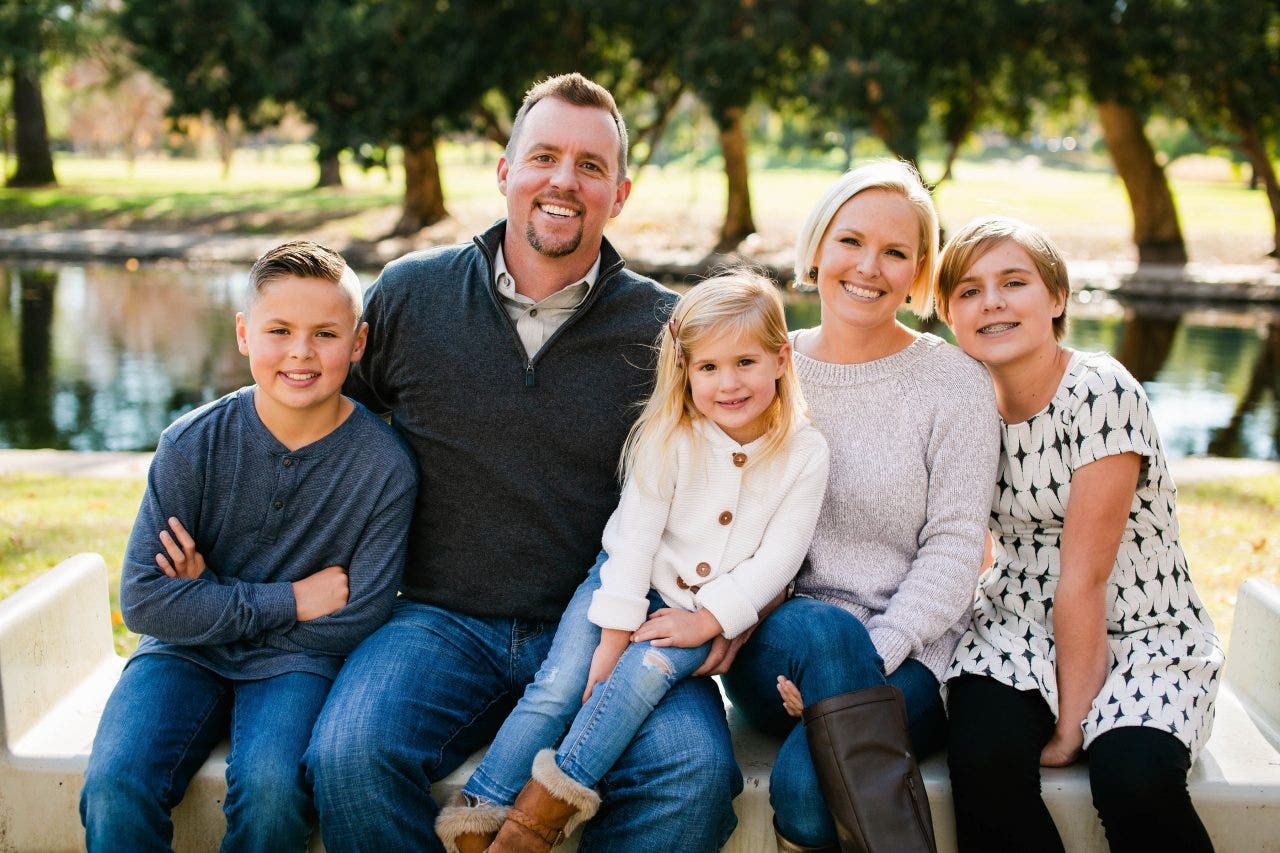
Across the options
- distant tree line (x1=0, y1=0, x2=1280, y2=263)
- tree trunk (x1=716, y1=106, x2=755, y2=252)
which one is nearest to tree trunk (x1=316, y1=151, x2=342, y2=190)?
distant tree line (x1=0, y1=0, x2=1280, y2=263)

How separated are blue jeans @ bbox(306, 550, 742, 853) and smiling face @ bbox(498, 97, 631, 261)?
1.10m

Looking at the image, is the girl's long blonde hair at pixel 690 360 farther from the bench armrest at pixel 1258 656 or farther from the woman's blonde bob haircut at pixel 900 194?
the bench armrest at pixel 1258 656

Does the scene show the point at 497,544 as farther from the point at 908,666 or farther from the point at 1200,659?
the point at 1200,659

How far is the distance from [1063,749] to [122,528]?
4.34 m

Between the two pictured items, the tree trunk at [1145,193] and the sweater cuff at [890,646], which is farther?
the tree trunk at [1145,193]

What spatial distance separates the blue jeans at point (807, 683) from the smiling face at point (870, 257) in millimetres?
746

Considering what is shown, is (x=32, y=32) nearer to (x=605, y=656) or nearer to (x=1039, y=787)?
(x=605, y=656)

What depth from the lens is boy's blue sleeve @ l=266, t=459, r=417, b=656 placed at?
283cm

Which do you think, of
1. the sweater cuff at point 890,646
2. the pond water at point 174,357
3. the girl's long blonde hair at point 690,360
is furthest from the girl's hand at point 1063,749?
the pond water at point 174,357

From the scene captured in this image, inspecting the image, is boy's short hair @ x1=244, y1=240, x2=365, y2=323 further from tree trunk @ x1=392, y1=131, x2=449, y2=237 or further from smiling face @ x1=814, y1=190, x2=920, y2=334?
tree trunk @ x1=392, y1=131, x2=449, y2=237

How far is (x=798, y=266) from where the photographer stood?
3152mm

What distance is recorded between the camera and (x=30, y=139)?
100ft

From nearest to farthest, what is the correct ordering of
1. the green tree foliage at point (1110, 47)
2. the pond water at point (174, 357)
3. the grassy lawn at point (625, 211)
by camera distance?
the pond water at point (174, 357) < the green tree foliage at point (1110, 47) < the grassy lawn at point (625, 211)

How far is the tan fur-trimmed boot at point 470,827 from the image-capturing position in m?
2.50
